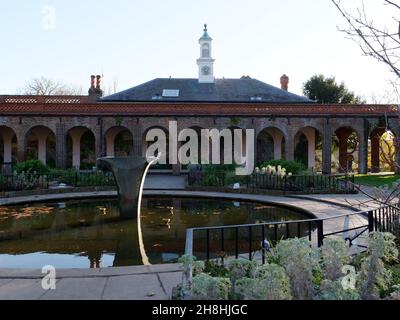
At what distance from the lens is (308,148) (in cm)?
2909

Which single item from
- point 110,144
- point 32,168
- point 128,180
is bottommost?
point 128,180

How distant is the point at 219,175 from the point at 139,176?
719 centimetres

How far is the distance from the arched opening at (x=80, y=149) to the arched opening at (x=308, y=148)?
1468 centimetres

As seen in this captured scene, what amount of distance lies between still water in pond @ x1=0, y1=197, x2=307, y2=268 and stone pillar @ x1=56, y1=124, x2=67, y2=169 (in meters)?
11.1

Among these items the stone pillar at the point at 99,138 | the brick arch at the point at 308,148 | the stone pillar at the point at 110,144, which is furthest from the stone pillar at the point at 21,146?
the brick arch at the point at 308,148

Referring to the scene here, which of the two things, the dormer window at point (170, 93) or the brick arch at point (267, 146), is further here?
the brick arch at point (267, 146)

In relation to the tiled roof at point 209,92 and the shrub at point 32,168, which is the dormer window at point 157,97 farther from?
the shrub at point 32,168

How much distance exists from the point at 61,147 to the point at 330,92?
22.3m

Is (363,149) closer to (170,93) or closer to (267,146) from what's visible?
(267,146)

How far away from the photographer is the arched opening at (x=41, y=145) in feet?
91.2

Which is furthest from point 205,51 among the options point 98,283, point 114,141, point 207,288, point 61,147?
point 207,288

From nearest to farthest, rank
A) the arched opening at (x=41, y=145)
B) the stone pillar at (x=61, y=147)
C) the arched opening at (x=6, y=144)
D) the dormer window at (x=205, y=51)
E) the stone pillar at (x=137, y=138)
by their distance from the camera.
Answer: the stone pillar at (x=61, y=147) → the stone pillar at (x=137, y=138) → the arched opening at (x=6, y=144) → the arched opening at (x=41, y=145) → the dormer window at (x=205, y=51)

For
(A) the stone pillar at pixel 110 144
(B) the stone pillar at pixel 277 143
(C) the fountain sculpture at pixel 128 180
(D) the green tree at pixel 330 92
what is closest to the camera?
(C) the fountain sculpture at pixel 128 180

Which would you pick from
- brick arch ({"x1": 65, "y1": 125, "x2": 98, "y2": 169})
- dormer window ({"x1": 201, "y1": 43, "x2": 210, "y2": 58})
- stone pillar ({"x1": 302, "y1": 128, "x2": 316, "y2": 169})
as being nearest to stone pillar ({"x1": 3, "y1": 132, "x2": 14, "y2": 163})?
brick arch ({"x1": 65, "y1": 125, "x2": 98, "y2": 169})
